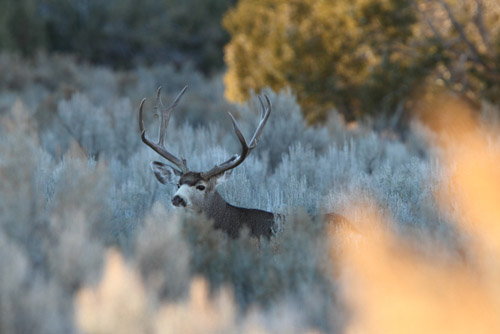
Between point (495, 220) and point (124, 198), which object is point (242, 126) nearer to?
point (124, 198)

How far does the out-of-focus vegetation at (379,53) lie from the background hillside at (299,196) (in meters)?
0.04

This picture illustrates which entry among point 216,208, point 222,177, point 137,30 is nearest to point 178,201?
point 216,208

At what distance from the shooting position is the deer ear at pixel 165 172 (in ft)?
22.8

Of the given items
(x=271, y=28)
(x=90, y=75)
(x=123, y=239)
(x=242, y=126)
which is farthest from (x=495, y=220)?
(x=90, y=75)

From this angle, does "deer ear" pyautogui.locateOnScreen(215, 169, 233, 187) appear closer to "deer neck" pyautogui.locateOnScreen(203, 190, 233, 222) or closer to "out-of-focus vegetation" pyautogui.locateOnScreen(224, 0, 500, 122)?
"deer neck" pyautogui.locateOnScreen(203, 190, 233, 222)

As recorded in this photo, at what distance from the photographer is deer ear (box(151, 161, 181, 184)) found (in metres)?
6.94

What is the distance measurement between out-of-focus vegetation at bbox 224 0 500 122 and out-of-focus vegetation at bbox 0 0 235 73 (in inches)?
651

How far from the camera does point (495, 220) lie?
562 centimetres

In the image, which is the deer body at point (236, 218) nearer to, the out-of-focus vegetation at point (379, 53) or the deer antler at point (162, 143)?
the deer antler at point (162, 143)

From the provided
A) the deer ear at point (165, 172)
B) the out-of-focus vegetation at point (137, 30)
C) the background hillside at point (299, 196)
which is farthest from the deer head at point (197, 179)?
Result: the out-of-focus vegetation at point (137, 30)

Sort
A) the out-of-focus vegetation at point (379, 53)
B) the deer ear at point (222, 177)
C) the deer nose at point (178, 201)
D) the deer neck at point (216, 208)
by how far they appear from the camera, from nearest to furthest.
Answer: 1. the deer nose at point (178, 201)
2. the deer neck at point (216, 208)
3. the deer ear at point (222, 177)
4. the out-of-focus vegetation at point (379, 53)

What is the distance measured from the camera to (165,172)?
7020 mm

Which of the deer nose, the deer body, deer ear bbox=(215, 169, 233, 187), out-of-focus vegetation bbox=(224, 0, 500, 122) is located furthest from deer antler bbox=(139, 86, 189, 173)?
out-of-focus vegetation bbox=(224, 0, 500, 122)

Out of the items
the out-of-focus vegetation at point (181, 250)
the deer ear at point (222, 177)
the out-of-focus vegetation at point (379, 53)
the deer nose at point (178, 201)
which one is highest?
the out-of-focus vegetation at point (379, 53)
